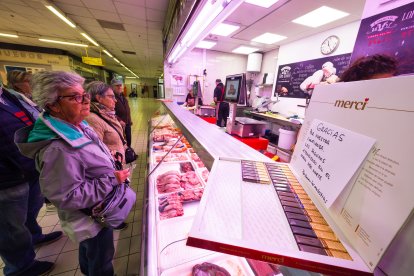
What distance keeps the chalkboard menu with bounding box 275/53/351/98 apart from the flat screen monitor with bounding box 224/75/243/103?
3.54 meters

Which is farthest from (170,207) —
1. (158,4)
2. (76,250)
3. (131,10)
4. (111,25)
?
(111,25)

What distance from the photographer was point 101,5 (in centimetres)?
459

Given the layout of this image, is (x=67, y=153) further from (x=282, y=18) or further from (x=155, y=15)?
(x=155, y=15)

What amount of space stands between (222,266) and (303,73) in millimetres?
6105

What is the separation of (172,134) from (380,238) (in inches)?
Result: 140

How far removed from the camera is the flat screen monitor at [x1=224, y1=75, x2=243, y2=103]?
7.11ft

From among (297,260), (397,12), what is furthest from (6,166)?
(397,12)

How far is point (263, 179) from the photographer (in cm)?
64

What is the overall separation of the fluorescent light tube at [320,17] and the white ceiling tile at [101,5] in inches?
184

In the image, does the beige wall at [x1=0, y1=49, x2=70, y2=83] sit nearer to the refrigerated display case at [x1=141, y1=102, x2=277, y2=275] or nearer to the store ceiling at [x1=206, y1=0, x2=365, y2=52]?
the store ceiling at [x1=206, y1=0, x2=365, y2=52]

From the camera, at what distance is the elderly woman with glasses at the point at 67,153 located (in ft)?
3.48

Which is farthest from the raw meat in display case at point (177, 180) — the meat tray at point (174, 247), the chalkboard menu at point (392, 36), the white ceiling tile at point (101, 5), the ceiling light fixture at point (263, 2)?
the white ceiling tile at point (101, 5)

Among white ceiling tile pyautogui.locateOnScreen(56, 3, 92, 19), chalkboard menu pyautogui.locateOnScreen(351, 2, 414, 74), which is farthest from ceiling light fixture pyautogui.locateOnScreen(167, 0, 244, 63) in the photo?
white ceiling tile pyautogui.locateOnScreen(56, 3, 92, 19)

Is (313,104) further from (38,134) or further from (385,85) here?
(38,134)
